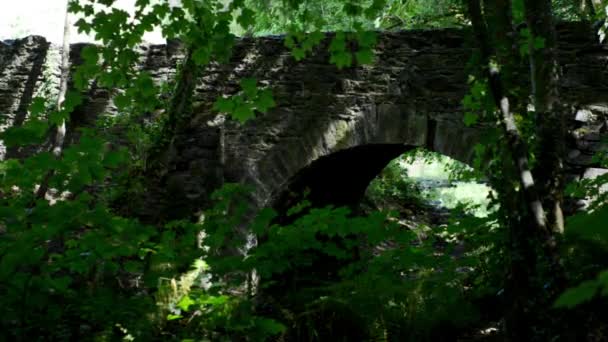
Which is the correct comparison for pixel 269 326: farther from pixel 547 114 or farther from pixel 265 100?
pixel 547 114

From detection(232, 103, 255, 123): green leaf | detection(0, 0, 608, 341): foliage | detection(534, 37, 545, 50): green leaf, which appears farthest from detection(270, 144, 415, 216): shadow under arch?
detection(534, 37, 545, 50): green leaf

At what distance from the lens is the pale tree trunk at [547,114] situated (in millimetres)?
3615

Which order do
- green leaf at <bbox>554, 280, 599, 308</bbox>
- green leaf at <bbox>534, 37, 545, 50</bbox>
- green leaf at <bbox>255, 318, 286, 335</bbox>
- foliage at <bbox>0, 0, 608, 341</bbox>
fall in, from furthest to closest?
green leaf at <bbox>534, 37, 545, 50</bbox> < green leaf at <bbox>255, 318, 286, 335</bbox> < foliage at <bbox>0, 0, 608, 341</bbox> < green leaf at <bbox>554, 280, 599, 308</bbox>

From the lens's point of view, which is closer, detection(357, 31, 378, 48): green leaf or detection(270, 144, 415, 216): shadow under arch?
detection(357, 31, 378, 48): green leaf

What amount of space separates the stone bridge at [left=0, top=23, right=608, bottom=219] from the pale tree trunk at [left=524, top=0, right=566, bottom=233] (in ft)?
8.11

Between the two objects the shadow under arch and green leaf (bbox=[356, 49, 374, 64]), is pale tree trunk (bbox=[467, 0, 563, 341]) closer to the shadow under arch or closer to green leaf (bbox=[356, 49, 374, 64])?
green leaf (bbox=[356, 49, 374, 64])

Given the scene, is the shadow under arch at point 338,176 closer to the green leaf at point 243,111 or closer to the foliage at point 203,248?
the foliage at point 203,248

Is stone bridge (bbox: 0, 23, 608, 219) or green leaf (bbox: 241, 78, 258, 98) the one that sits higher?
stone bridge (bbox: 0, 23, 608, 219)

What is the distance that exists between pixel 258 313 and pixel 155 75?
146 inches

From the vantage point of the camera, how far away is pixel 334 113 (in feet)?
22.4

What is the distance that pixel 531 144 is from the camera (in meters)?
4.18

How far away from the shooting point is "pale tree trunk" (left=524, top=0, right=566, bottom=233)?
11.9 ft

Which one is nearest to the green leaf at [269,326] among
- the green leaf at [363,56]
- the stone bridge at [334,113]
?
the green leaf at [363,56]

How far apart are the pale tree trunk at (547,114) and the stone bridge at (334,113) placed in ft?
8.11
